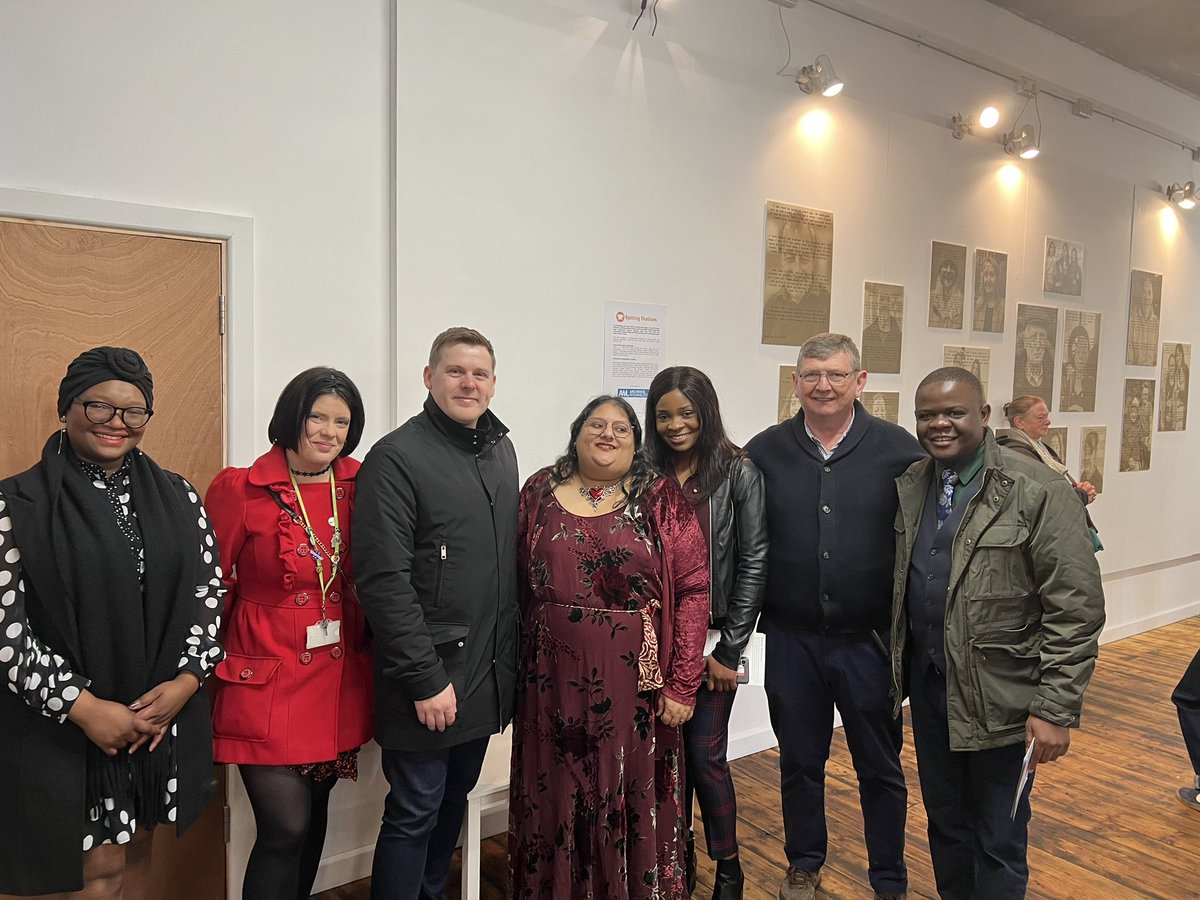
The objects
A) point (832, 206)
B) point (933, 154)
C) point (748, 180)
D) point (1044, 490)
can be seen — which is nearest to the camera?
point (1044, 490)

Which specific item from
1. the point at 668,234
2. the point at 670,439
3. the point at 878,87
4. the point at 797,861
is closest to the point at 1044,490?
the point at 670,439

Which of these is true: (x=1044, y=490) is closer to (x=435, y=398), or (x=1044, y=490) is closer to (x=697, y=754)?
(x=697, y=754)

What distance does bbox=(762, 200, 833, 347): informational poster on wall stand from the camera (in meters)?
4.19

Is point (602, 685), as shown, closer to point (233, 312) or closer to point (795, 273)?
point (233, 312)

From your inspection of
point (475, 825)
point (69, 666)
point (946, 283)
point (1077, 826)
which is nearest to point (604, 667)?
point (475, 825)

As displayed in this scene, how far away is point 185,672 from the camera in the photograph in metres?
2.00

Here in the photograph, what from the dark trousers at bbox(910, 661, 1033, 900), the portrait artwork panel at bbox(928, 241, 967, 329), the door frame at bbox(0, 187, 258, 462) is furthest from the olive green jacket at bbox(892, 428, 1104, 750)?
the portrait artwork panel at bbox(928, 241, 967, 329)

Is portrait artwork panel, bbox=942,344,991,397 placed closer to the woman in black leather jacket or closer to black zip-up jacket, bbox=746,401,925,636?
black zip-up jacket, bbox=746,401,925,636

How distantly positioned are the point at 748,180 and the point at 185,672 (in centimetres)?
326

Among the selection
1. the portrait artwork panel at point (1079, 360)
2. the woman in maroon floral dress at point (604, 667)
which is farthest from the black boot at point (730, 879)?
the portrait artwork panel at point (1079, 360)

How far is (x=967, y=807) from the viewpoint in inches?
97.2

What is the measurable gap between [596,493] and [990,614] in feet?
3.64

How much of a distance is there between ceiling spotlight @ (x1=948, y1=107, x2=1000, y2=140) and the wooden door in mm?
4166

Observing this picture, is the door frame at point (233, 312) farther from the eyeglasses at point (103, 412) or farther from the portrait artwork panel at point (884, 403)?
the portrait artwork panel at point (884, 403)
